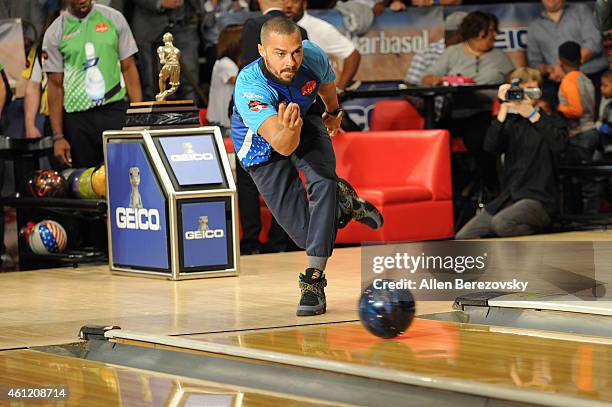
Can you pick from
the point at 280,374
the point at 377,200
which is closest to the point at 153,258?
the point at 377,200

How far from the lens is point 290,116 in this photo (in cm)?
553

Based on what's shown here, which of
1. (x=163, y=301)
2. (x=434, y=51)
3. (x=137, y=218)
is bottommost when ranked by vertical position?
(x=163, y=301)

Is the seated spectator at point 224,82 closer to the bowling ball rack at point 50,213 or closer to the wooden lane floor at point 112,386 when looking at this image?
the bowling ball rack at point 50,213

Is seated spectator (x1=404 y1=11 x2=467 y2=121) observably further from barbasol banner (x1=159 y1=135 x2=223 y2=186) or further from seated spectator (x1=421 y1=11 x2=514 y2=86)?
barbasol banner (x1=159 y1=135 x2=223 y2=186)

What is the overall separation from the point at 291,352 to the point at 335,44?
237 inches

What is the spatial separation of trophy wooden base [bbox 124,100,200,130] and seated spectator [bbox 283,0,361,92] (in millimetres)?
2498

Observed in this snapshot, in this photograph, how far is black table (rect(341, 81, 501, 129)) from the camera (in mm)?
10469

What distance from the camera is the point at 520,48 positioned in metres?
11.5

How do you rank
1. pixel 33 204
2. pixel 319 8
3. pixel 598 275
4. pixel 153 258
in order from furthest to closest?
pixel 319 8, pixel 33 204, pixel 153 258, pixel 598 275

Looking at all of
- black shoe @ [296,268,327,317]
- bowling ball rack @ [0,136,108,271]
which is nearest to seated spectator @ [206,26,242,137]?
bowling ball rack @ [0,136,108,271]

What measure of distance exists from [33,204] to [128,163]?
1209 mm

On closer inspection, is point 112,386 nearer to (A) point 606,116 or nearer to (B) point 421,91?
(B) point 421,91

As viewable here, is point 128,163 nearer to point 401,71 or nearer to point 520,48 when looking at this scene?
point 401,71

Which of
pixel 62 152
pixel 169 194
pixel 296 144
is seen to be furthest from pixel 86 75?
pixel 296 144
